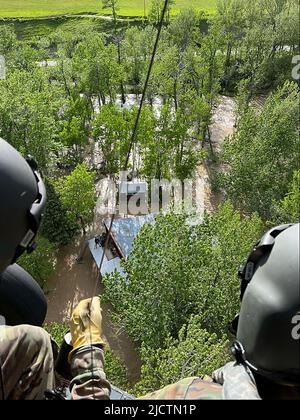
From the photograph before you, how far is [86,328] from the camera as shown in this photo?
23.8ft

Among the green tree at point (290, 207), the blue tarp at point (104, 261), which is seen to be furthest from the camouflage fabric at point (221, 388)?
the blue tarp at point (104, 261)

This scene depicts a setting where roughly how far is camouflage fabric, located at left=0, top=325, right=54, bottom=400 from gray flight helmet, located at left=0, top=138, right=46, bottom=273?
952 millimetres

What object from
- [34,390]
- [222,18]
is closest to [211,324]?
[34,390]

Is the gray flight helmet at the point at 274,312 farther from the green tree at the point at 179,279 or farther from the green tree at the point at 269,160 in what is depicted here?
the green tree at the point at 269,160

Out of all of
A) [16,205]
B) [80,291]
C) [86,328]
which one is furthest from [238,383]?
[80,291]

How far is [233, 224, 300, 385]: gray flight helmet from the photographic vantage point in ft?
15.5

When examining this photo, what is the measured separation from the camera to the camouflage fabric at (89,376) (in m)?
6.14

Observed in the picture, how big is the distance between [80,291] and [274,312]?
55.4 ft

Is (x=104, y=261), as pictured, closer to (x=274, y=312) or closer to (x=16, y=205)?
(x=16, y=205)

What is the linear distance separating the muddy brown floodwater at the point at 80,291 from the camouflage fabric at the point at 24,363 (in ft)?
38.7

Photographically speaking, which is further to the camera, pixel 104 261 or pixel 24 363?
pixel 104 261

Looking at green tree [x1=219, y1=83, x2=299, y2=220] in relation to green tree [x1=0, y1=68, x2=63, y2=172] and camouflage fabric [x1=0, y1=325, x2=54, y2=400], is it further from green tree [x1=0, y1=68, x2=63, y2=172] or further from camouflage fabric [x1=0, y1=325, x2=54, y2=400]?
camouflage fabric [x1=0, y1=325, x2=54, y2=400]

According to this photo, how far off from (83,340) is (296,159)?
15.3 meters
